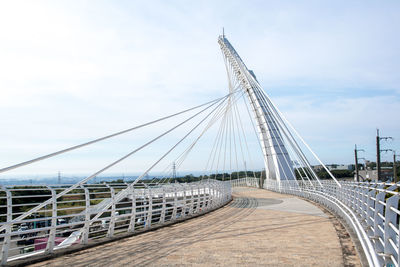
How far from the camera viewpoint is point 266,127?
33938mm

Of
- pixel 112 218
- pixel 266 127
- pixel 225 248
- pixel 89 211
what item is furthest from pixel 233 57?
pixel 225 248

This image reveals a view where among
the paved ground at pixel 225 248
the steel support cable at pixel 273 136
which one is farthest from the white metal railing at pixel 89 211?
the steel support cable at pixel 273 136

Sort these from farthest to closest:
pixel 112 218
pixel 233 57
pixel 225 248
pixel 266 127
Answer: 1. pixel 233 57
2. pixel 266 127
3. pixel 112 218
4. pixel 225 248

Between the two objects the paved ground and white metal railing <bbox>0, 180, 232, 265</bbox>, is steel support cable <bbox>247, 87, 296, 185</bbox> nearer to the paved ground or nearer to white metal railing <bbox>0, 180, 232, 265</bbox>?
white metal railing <bbox>0, 180, 232, 265</bbox>

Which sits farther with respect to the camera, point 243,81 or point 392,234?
point 243,81

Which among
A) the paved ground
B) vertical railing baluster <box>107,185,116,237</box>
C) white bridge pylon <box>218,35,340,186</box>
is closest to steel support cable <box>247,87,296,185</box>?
white bridge pylon <box>218,35,340,186</box>

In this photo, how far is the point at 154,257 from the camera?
7156 mm

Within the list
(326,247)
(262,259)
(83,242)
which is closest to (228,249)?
(262,259)

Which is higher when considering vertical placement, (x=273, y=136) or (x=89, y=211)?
(x=273, y=136)

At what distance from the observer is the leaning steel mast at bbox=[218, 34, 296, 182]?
33.6 m

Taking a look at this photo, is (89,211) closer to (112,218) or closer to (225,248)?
(112,218)

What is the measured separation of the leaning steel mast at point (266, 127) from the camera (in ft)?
110

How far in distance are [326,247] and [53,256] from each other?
537cm

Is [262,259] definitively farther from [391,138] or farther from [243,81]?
[391,138]
